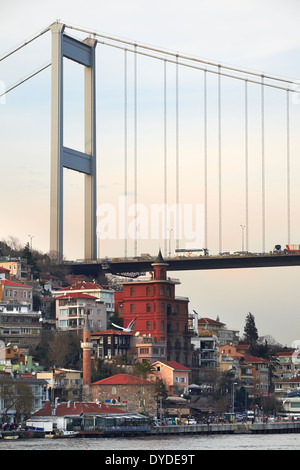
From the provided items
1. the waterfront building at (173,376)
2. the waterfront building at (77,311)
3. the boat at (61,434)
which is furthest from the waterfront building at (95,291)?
the boat at (61,434)

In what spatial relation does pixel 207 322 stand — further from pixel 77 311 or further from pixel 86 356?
pixel 86 356

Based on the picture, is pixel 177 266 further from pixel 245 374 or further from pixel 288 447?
pixel 288 447

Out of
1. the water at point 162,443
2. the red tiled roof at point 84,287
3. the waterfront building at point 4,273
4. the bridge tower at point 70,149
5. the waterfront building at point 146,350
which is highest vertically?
the bridge tower at point 70,149

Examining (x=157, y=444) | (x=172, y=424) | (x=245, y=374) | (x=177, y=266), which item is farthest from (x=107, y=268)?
(x=157, y=444)

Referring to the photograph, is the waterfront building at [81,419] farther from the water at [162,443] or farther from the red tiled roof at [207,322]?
the red tiled roof at [207,322]

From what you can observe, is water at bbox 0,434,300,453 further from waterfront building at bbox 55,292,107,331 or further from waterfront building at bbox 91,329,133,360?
waterfront building at bbox 55,292,107,331

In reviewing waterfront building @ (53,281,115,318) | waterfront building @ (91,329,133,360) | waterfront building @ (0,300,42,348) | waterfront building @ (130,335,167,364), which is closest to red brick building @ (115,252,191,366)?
waterfront building @ (130,335,167,364)
